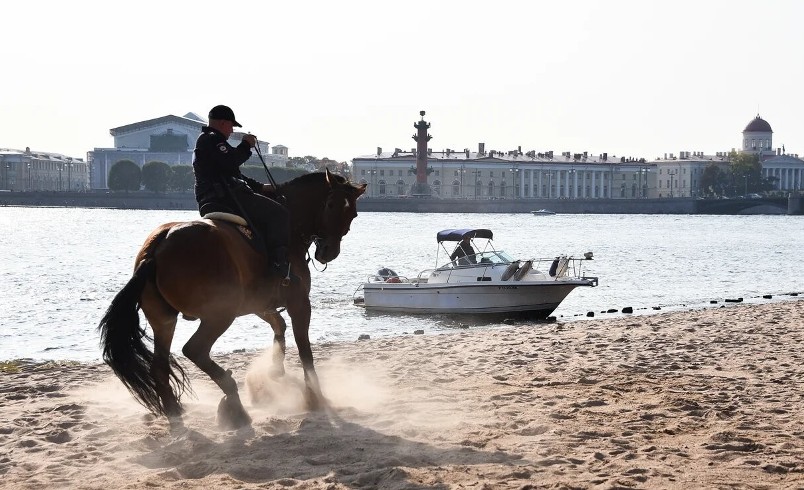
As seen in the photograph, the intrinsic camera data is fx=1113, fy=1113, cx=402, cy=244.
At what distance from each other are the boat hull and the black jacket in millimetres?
15439

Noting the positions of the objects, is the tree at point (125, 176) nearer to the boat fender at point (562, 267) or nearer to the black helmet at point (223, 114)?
the boat fender at point (562, 267)

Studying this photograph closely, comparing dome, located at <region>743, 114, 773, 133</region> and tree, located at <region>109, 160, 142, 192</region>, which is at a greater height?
dome, located at <region>743, 114, 773, 133</region>

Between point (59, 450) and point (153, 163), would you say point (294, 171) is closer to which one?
point (153, 163)

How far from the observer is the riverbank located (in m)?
140

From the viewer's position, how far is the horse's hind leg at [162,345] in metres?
7.64

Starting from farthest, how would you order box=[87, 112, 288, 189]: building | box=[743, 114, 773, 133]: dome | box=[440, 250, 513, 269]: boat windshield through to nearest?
1. box=[743, 114, 773, 133]: dome
2. box=[87, 112, 288, 189]: building
3. box=[440, 250, 513, 269]: boat windshield

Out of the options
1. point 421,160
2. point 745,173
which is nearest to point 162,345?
point 421,160

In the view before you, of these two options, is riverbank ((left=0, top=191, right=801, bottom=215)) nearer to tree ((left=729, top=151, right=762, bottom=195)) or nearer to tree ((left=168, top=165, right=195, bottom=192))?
tree ((left=168, top=165, right=195, bottom=192))

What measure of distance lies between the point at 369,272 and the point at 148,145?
146691mm

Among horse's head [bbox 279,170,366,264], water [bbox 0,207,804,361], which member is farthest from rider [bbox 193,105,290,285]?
water [bbox 0,207,804,361]

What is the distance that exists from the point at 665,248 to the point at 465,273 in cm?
4415

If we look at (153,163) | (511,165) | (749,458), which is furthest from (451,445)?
(511,165)

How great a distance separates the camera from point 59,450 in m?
7.05

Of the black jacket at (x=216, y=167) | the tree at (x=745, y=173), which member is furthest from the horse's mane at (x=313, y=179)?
the tree at (x=745, y=173)
